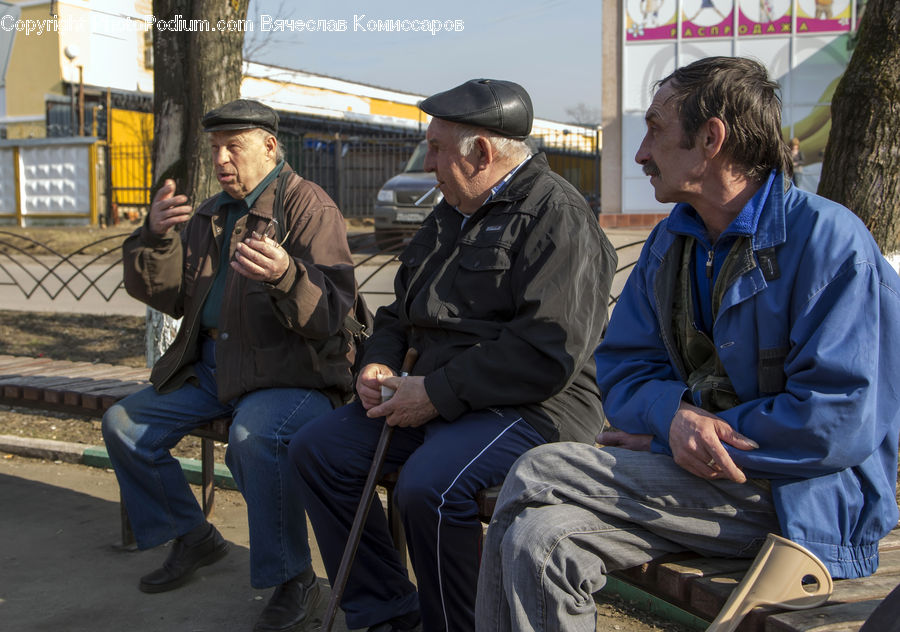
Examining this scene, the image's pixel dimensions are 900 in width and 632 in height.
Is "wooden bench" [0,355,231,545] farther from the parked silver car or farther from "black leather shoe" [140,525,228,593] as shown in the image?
the parked silver car

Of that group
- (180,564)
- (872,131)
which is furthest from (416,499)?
(872,131)

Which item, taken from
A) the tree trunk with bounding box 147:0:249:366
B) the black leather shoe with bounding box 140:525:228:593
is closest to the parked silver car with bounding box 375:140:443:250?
the tree trunk with bounding box 147:0:249:366

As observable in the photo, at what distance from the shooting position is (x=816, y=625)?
1785mm

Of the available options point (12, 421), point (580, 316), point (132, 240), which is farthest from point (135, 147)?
point (580, 316)

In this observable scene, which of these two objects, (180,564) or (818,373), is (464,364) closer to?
(818,373)

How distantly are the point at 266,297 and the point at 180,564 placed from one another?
1065 mm

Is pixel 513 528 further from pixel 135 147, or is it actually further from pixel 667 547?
pixel 135 147

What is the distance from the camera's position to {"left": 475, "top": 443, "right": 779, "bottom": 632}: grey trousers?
2.03 meters

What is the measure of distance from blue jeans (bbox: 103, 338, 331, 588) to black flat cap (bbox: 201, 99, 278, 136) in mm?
804

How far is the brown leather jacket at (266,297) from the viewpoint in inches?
125

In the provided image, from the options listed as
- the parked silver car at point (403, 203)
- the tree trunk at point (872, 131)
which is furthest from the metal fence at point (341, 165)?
the tree trunk at point (872, 131)

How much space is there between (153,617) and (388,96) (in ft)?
124

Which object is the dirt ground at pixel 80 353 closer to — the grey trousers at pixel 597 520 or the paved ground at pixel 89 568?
the paved ground at pixel 89 568

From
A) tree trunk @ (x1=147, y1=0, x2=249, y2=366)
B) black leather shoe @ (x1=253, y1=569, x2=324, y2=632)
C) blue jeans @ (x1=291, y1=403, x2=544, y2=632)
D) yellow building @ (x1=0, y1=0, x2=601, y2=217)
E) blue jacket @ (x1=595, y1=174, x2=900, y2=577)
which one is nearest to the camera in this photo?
blue jacket @ (x1=595, y1=174, x2=900, y2=577)
